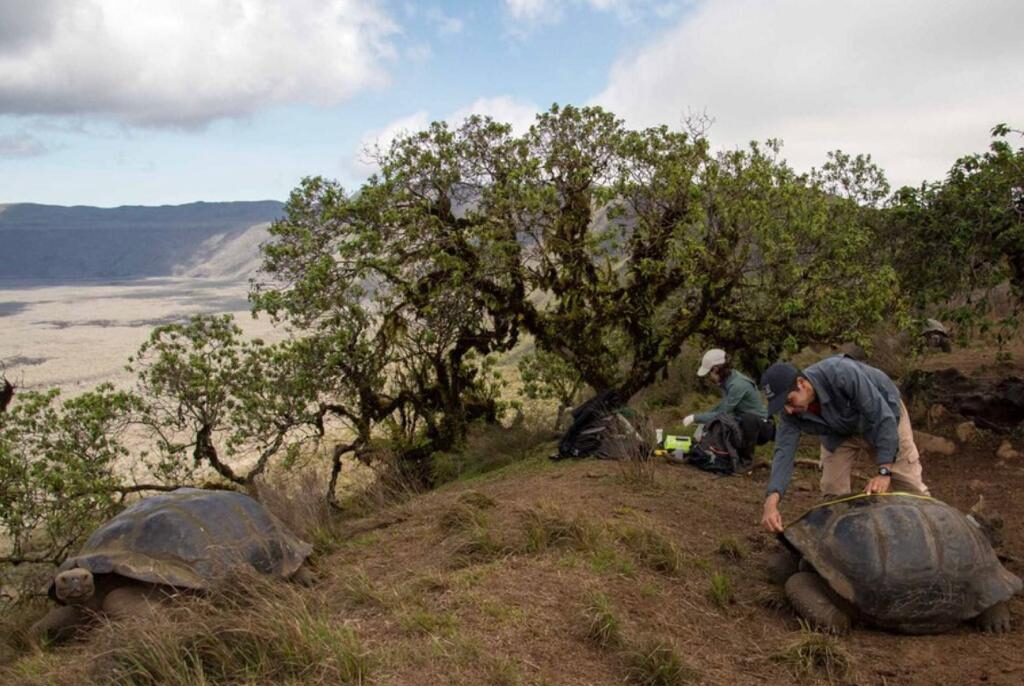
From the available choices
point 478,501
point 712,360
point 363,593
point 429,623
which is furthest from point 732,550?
point 712,360

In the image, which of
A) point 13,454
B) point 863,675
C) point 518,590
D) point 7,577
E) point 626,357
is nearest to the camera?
point 863,675

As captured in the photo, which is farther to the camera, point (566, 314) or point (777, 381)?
point (566, 314)

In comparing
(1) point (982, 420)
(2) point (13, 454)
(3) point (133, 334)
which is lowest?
(3) point (133, 334)

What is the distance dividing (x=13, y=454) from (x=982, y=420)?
13.1 m

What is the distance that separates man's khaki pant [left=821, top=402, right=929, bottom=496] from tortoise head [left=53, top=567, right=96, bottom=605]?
5581 mm

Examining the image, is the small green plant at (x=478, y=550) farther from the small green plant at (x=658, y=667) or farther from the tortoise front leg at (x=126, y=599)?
the tortoise front leg at (x=126, y=599)

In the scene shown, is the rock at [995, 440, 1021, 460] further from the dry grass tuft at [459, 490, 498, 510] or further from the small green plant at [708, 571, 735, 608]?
the dry grass tuft at [459, 490, 498, 510]

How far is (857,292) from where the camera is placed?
41.0 ft

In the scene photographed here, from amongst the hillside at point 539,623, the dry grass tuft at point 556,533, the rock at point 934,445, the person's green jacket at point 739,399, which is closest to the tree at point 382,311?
the person's green jacket at point 739,399

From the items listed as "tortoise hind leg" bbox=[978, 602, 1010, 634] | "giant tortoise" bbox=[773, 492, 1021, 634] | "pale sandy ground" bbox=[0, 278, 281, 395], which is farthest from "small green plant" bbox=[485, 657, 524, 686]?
"pale sandy ground" bbox=[0, 278, 281, 395]

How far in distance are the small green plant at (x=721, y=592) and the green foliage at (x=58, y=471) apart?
29.2 ft

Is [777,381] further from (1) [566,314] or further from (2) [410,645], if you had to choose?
(1) [566,314]

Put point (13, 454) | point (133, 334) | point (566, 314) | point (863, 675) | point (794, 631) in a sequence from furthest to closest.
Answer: point (133, 334), point (566, 314), point (13, 454), point (794, 631), point (863, 675)

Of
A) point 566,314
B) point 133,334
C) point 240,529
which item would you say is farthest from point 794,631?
point 133,334
